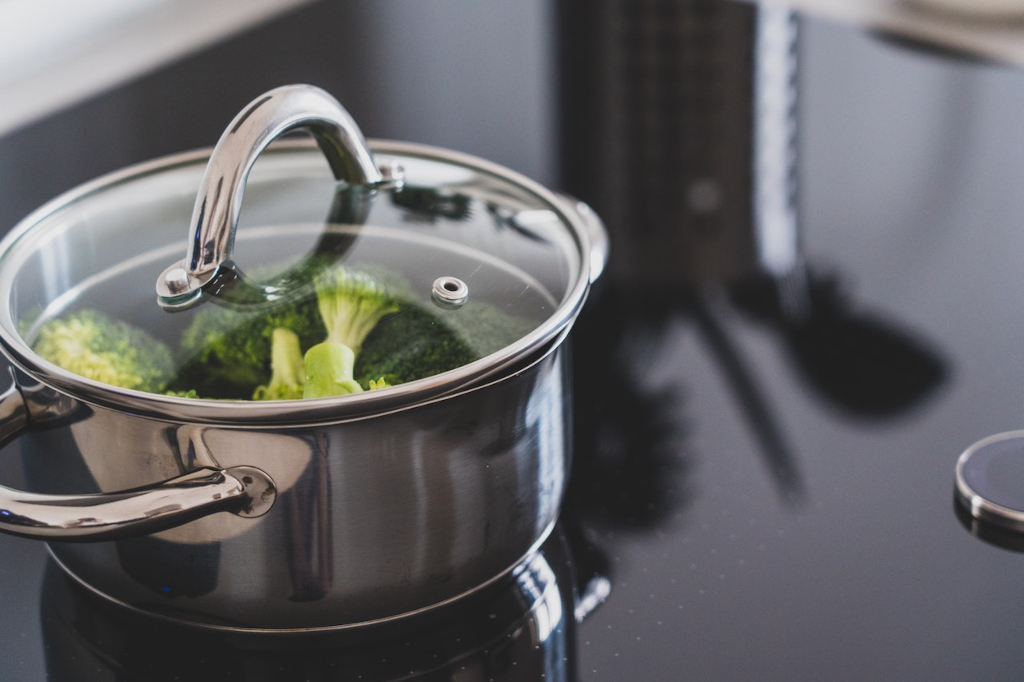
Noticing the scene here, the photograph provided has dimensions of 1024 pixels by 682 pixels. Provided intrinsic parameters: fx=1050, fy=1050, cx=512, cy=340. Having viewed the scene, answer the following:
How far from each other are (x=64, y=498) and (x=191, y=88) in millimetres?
810

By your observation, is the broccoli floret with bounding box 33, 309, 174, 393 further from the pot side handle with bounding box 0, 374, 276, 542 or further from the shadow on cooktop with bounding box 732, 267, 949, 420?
the shadow on cooktop with bounding box 732, 267, 949, 420

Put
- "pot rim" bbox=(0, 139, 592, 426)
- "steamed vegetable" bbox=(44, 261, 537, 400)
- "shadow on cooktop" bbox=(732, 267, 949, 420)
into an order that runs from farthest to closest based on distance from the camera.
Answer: "shadow on cooktop" bbox=(732, 267, 949, 420) < "steamed vegetable" bbox=(44, 261, 537, 400) < "pot rim" bbox=(0, 139, 592, 426)

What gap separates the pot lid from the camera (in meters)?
0.56

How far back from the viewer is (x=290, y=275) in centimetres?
61

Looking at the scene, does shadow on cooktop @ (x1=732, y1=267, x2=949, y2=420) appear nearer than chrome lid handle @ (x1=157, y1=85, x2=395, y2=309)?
No

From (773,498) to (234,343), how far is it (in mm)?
361

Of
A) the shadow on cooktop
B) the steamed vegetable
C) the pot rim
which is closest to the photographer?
the pot rim

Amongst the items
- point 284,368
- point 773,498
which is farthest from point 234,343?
point 773,498

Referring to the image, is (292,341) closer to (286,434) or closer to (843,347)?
(286,434)

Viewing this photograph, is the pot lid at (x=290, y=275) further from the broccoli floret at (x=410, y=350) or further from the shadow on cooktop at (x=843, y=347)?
the shadow on cooktop at (x=843, y=347)

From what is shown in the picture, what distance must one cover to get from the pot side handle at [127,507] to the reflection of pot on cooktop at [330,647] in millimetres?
124

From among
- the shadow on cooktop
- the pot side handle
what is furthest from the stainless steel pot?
the shadow on cooktop

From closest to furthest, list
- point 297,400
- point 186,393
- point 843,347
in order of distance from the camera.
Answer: point 297,400 < point 186,393 < point 843,347

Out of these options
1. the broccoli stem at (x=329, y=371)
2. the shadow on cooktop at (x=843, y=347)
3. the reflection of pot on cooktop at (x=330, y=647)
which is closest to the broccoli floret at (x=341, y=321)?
the broccoli stem at (x=329, y=371)
